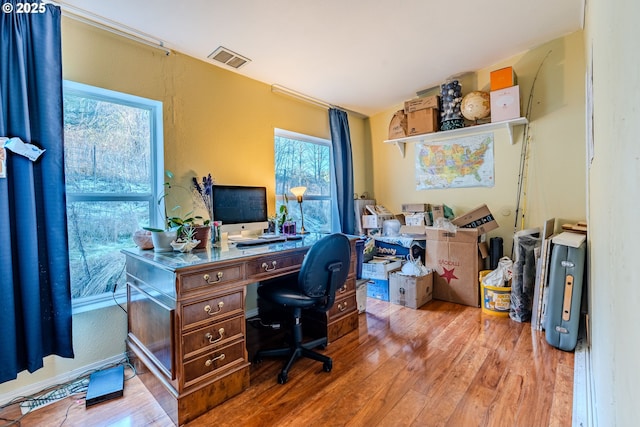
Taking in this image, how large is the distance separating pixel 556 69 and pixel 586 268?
2.00 metres

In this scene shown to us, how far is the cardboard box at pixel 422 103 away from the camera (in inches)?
135

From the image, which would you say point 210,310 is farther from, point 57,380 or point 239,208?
point 57,380

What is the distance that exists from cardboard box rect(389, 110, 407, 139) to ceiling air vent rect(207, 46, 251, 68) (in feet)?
6.63

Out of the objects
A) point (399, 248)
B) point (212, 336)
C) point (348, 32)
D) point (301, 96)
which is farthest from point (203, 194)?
point (399, 248)

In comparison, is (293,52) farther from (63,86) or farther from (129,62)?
(63,86)

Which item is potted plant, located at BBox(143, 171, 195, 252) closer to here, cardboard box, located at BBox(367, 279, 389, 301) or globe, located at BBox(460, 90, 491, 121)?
cardboard box, located at BBox(367, 279, 389, 301)

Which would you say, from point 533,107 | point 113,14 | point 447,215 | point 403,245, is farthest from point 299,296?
point 533,107

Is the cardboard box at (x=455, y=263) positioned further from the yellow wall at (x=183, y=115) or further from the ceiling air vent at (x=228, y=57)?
the ceiling air vent at (x=228, y=57)

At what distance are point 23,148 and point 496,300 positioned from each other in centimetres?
366

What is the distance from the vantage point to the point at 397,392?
68.2 inches

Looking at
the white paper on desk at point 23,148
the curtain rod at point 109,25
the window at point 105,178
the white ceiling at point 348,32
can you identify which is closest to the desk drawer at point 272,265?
the window at point 105,178

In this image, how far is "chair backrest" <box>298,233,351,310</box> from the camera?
1.80 meters

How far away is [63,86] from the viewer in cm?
187

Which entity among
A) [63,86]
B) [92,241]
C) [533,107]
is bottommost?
[92,241]
